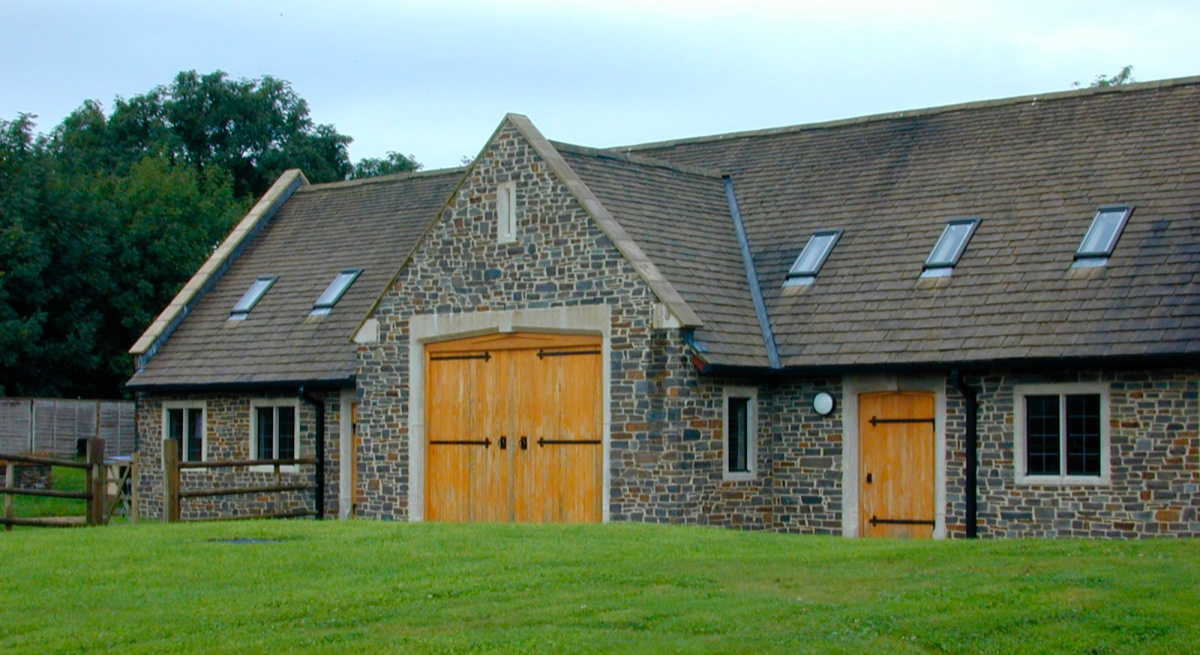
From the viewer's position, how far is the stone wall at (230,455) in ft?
100

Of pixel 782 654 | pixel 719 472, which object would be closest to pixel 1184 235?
pixel 719 472

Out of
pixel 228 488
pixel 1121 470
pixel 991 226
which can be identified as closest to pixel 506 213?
pixel 991 226

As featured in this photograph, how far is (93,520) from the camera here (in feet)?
74.1

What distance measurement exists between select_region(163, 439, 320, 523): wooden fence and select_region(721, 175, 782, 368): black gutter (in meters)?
8.55

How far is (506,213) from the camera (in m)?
26.1

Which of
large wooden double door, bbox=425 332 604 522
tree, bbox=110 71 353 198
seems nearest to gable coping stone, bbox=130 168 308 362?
large wooden double door, bbox=425 332 604 522

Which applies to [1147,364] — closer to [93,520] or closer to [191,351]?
[93,520]

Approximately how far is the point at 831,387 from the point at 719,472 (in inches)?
82.8

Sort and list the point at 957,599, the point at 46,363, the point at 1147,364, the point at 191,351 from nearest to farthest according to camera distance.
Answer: the point at 957,599, the point at 1147,364, the point at 191,351, the point at 46,363

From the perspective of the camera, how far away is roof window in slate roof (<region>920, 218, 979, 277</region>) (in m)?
25.2

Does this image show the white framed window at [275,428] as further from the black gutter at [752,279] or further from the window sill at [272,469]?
the black gutter at [752,279]

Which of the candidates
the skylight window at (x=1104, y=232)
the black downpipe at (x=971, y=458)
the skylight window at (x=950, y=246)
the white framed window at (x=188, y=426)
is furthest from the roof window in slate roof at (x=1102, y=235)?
the white framed window at (x=188, y=426)

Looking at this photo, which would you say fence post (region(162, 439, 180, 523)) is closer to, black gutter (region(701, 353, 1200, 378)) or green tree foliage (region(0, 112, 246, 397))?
black gutter (region(701, 353, 1200, 378))

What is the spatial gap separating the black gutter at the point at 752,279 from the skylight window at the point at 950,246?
2.49 metres
